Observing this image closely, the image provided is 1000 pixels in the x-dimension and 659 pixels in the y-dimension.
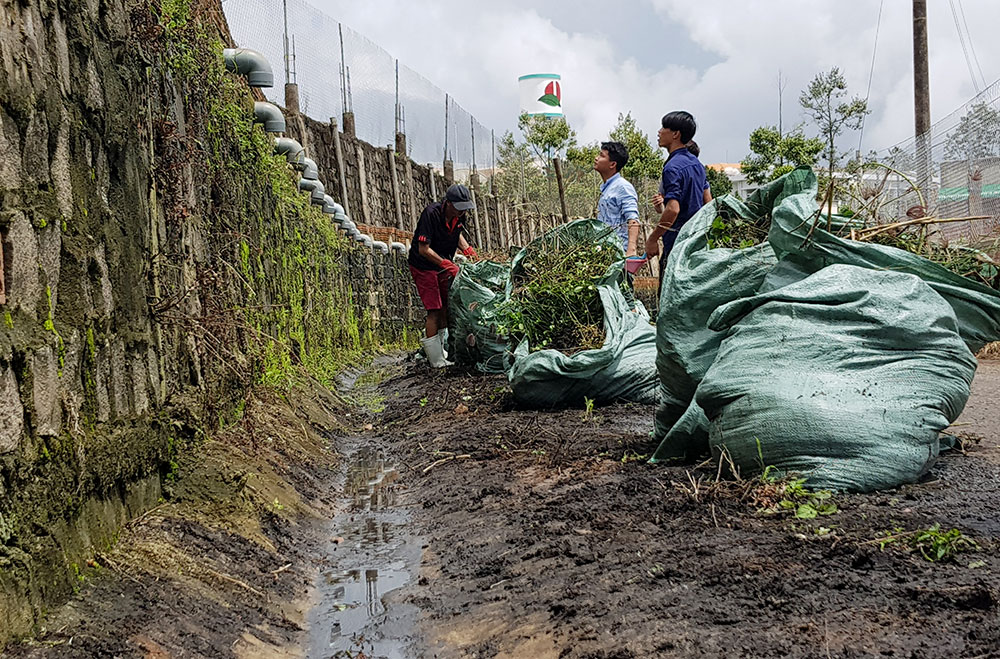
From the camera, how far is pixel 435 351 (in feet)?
27.0

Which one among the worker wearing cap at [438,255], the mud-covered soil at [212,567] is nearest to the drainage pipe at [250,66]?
the worker wearing cap at [438,255]

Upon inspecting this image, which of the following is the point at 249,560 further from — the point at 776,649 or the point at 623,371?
the point at 623,371

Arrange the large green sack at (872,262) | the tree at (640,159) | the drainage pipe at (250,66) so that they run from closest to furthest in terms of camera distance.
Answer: the large green sack at (872,262) → the drainage pipe at (250,66) → the tree at (640,159)

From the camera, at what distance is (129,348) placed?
9.84 feet

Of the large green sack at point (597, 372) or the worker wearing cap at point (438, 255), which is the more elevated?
the worker wearing cap at point (438, 255)

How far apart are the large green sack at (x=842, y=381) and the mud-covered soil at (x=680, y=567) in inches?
5.8

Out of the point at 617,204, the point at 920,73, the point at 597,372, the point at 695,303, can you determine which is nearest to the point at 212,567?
the point at 695,303

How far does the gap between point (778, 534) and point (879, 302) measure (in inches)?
41.5

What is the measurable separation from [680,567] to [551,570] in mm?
463

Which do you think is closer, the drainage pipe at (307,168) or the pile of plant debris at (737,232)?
the pile of plant debris at (737,232)

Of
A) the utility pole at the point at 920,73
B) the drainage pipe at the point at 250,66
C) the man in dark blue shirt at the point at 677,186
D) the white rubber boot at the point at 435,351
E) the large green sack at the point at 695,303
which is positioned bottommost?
the white rubber boot at the point at 435,351

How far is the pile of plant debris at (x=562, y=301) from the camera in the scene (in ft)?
19.8

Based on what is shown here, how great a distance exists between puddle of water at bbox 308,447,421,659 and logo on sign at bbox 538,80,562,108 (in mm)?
21860

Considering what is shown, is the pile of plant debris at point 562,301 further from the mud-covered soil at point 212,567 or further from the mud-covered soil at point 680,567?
the mud-covered soil at point 212,567
